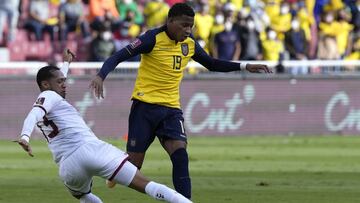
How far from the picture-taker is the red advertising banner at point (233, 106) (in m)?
24.6

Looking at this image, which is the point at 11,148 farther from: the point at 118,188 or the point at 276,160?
the point at 118,188

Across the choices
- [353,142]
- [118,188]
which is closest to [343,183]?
[118,188]

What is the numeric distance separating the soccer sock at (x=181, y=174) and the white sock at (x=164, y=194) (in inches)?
70.3

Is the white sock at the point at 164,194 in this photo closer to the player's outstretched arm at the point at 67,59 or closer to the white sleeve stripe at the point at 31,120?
the white sleeve stripe at the point at 31,120

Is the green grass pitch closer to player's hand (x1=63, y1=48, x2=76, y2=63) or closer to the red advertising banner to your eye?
the red advertising banner

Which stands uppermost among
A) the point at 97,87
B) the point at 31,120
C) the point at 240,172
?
the point at 97,87

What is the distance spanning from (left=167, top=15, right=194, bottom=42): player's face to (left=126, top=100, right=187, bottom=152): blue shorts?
821 mm

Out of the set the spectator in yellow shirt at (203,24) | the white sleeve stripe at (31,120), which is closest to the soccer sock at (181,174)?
the white sleeve stripe at (31,120)

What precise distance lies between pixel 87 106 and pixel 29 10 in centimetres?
358

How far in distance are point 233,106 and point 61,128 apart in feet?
51.0

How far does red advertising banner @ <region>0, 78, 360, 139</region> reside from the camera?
80.6ft

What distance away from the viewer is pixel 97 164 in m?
9.90

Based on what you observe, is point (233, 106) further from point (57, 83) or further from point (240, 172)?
point (57, 83)

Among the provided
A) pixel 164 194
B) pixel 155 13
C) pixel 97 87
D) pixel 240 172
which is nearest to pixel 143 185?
pixel 164 194
